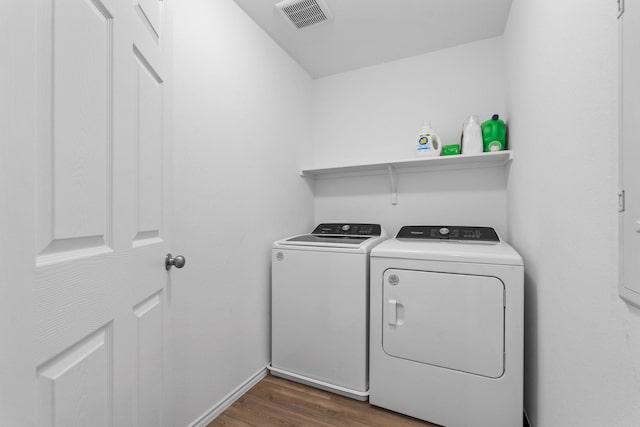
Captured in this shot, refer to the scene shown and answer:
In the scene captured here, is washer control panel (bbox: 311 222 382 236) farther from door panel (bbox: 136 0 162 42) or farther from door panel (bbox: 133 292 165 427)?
door panel (bbox: 136 0 162 42)

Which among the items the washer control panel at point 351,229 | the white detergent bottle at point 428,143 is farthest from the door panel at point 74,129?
the white detergent bottle at point 428,143

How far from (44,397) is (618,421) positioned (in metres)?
1.31

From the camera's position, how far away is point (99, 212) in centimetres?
70

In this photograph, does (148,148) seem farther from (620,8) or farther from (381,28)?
(381,28)

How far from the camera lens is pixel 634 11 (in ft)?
1.94

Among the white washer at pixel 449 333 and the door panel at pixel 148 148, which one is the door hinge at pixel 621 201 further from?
the door panel at pixel 148 148

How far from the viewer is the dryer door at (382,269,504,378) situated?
4.63ft

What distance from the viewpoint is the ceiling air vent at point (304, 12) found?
1712 millimetres

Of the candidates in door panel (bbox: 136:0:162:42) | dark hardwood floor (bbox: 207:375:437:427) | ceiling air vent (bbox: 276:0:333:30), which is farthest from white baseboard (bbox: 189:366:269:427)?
ceiling air vent (bbox: 276:0:333:30)

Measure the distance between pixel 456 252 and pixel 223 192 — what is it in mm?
1405

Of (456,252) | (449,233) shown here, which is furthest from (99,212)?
(449,233)

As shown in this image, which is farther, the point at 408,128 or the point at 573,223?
the point at 408,128

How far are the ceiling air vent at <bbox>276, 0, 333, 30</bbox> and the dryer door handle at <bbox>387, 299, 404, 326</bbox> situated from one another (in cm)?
191

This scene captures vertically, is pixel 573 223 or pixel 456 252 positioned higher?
pixel 573 223
